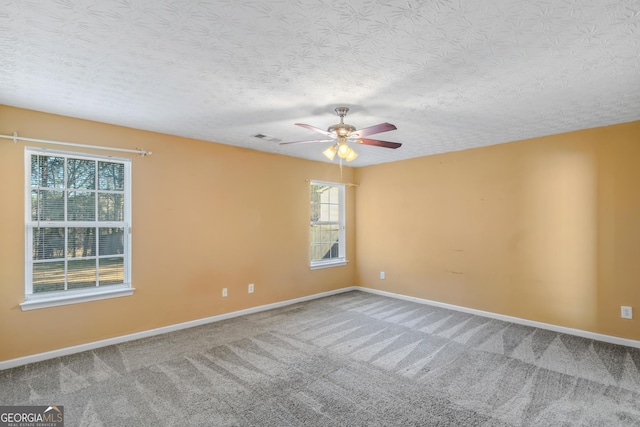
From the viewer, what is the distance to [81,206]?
3.42 meters

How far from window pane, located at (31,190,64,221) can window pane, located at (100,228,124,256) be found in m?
0.42

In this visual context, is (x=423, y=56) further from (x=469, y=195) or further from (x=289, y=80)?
(x=469, y=195)

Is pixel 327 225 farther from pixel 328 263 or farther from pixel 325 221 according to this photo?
pixel 328 263

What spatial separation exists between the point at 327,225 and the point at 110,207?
3465 millimetres

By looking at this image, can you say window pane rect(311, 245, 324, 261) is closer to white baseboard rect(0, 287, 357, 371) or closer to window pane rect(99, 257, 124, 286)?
white baseboard rect(0, 287, 357, 371)

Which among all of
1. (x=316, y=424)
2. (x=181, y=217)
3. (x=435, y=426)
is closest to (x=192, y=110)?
(x=181, y=217)

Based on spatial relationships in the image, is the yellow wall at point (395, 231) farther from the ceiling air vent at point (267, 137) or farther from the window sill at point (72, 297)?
the ceiling air vent at point (267, 137)

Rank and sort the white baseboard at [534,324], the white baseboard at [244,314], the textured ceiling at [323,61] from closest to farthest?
the textured ceiling at [323,61] → the white baseboard at [244,314] → the white baseboard at [534,324]

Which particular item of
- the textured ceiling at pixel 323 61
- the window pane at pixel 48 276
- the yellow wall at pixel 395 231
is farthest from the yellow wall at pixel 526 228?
the window pane at pixel 48 276

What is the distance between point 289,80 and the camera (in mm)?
2461

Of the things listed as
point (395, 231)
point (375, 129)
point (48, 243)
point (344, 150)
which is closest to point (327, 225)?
point (395, 231)

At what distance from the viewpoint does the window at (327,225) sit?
5742 millimetres

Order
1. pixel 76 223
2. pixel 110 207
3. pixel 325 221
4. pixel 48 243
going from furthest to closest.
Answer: pixel 325 221 → pixel 110 207 → pixel 76 223 → pixel 48 243

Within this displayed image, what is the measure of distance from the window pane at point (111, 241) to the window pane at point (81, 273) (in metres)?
0.17
